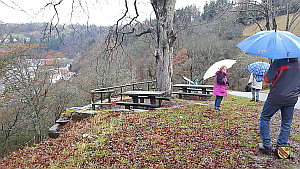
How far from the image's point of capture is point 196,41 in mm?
26734

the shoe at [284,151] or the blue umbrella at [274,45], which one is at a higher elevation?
the blue umbrella at [274,45]

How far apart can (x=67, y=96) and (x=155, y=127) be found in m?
14.4

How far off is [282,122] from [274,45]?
50.5 inches

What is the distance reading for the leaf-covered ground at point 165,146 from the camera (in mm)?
3320

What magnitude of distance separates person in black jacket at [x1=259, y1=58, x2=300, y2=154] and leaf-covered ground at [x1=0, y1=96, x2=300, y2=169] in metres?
0.43

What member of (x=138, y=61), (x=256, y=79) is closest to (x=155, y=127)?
(x=256, y=79)

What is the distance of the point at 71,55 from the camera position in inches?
747

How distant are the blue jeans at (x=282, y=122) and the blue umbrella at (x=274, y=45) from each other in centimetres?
86

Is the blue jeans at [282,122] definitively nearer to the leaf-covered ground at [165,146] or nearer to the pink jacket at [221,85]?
the leaf-covered ground at [165,146]

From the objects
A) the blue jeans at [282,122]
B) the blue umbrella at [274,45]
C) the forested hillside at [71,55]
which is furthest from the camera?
the forested hillside at [71,55]

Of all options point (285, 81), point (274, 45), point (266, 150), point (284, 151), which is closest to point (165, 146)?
point (266, 150)

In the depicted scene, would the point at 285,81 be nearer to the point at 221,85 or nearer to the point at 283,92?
the point at 283,92

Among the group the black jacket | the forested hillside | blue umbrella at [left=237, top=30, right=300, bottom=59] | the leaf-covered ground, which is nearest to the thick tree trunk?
the forested hillside

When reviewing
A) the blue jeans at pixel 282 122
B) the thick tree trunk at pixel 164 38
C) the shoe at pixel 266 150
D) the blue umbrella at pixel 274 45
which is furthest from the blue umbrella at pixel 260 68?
the shoe at pixel 266 150
